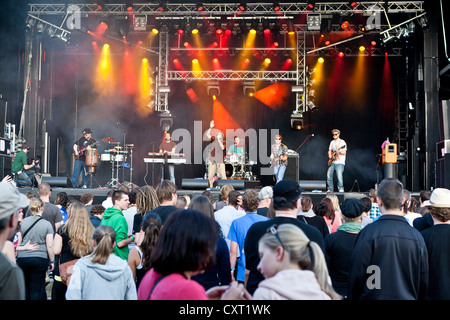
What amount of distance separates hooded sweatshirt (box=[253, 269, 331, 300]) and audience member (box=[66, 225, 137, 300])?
144 centimetres

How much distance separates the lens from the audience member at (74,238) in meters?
4.26

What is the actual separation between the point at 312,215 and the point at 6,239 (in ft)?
10.9

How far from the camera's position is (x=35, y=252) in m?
4.98

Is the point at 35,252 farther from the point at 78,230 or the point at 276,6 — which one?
the point at 276,6

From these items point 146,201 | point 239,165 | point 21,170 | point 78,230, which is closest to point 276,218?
point 146,201

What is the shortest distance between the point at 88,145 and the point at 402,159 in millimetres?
9393

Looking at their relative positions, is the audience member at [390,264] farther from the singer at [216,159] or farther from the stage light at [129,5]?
the stage light at [129,5]

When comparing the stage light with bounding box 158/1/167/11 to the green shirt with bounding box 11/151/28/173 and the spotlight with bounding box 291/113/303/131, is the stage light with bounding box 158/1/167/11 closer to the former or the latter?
the spotlight with bounding box 291/113/303/131

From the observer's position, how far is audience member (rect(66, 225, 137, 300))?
121 inches

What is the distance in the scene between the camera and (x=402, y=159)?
47.5ft

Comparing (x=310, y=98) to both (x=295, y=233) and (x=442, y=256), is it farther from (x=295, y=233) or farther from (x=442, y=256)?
(x=295, y=233)
